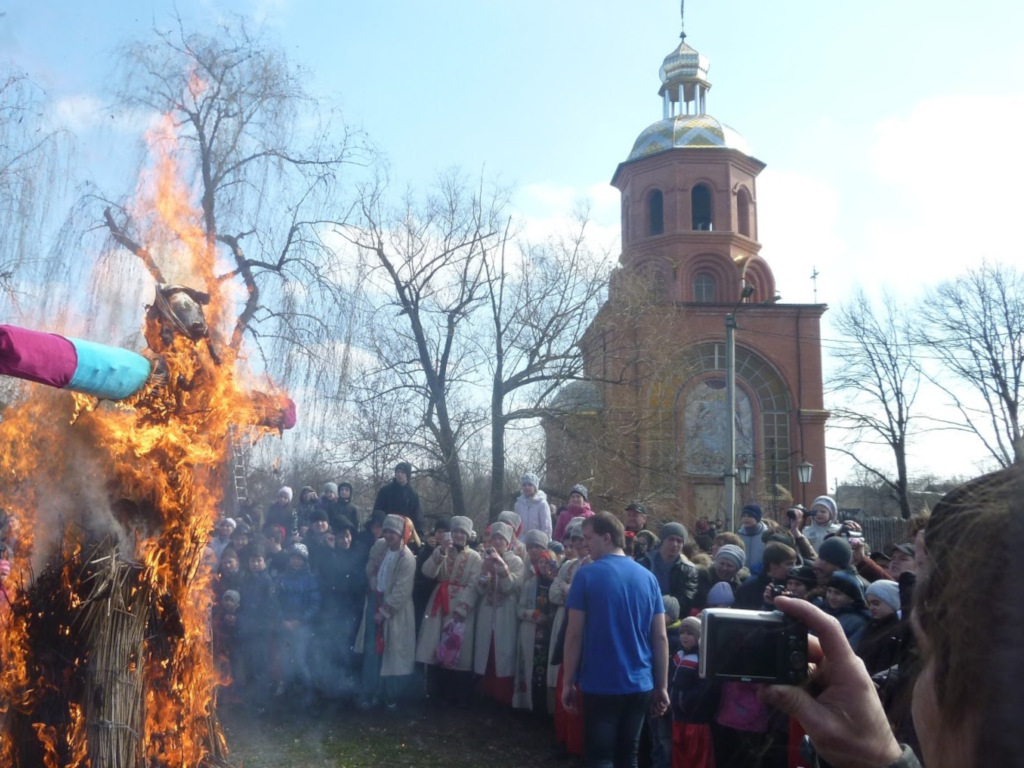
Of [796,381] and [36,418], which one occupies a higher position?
[796,381]

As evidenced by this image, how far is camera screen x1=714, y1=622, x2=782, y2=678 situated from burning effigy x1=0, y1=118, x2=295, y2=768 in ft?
11.7

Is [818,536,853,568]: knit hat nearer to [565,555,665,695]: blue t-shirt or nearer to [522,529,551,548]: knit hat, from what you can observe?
[565,555,665,695]: blue t-shirt

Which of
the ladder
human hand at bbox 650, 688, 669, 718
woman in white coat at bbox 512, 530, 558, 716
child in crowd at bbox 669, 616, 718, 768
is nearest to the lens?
human hand at bbox 650, 688, 669, 718

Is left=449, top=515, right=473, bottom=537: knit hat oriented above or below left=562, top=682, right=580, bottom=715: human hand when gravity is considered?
above

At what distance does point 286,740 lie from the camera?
817 cm

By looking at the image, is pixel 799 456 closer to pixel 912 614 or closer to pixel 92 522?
pixel 92 522

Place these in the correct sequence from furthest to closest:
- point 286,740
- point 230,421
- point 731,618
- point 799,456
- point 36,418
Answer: point 799,456
point 286,740
point 230,421
point 36,418
point 731,618

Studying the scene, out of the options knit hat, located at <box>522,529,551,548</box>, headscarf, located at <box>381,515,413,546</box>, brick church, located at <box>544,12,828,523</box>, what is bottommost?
knit hat, located at <box>522,529,551,548</box>

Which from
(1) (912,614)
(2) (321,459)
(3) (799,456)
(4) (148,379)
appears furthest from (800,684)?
(3) (799,456)

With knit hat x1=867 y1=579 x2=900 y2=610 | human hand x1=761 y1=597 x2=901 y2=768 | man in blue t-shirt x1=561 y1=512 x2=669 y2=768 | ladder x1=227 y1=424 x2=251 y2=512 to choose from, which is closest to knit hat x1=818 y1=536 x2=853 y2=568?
knit hat x1=867 y1=579 x2=900 y2=610

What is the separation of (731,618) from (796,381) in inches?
1302

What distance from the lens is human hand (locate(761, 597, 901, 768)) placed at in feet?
4.63

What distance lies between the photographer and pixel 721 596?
23.0 feet

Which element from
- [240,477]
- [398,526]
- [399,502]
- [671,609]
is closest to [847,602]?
[671,609]
